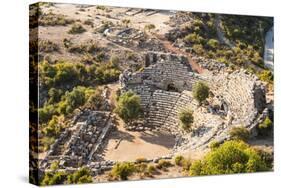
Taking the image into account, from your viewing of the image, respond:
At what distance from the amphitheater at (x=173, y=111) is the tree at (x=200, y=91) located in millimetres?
86

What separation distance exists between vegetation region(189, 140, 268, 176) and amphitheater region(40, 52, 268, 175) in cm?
22

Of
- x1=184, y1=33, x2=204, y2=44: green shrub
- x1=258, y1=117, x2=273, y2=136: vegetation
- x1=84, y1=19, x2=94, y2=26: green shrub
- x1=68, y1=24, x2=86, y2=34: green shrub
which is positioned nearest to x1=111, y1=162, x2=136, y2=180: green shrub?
x1=68, y1=24, x2=86, y2=34: green shrub

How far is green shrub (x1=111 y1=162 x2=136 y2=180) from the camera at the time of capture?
1003 cm

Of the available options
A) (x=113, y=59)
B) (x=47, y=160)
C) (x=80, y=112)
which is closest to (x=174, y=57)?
(x=113, y=59)

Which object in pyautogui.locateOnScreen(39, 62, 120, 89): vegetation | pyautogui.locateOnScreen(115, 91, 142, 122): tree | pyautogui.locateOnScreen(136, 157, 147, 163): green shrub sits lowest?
pyautogui.locateOnScreen(136, 157, 147, 163): green shrub

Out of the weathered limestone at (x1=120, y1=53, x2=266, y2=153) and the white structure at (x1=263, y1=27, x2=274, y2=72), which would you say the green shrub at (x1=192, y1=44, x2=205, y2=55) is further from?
the white structure at (x1=263, y1=27, x2=274, y2=72)

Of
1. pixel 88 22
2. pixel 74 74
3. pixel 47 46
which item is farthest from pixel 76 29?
pixel 74 74

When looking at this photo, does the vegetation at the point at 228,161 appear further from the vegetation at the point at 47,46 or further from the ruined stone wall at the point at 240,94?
the vegetation at the point at 47,46

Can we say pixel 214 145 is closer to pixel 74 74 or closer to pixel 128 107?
pixel 128 107

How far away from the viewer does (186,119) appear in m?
10.8

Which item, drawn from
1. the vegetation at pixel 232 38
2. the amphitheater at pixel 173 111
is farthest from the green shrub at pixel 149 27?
the vegetation at pixel 232 38

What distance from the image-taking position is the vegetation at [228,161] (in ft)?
35.6

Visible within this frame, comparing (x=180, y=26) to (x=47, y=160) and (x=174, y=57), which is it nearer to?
(x=174, y=57)

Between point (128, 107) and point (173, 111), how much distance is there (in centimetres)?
96
